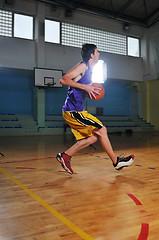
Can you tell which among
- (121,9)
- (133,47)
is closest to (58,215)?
(121,9)

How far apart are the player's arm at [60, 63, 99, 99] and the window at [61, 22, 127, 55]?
1023 centimetres

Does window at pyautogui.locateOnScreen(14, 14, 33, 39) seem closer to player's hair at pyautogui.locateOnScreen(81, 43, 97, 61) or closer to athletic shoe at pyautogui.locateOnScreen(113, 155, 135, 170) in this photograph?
player's hair at pyautogui.locateOnScreen(81, 43, 97, 61)

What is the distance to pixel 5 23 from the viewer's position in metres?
10.8

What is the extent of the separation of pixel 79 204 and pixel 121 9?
41.7 feet

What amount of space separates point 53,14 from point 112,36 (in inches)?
146

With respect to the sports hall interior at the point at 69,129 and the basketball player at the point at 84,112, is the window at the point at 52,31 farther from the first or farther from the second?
the basketball player at the point at 84,112

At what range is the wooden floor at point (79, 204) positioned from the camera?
1292 millimetres

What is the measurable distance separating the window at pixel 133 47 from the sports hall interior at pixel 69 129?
0.19 m

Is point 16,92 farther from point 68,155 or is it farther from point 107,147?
point 107,147

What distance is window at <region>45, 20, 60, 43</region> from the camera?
1170 centimetres

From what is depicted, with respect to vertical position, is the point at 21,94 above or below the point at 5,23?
below

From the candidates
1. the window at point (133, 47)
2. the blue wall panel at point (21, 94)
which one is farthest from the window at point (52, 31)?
the window at point (133, 47)

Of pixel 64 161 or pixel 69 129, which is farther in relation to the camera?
pixel 69 129

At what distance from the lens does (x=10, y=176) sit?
2.65 m
